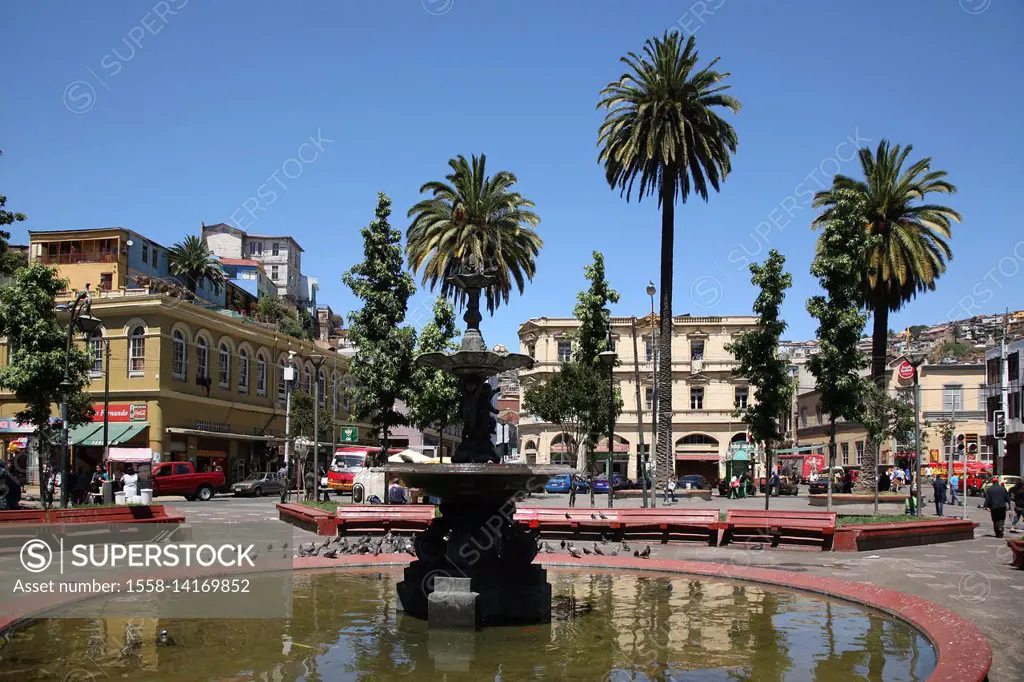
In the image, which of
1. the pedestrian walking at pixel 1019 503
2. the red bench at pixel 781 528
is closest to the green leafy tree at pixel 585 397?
the pedestrian walking at pixel 1019 503

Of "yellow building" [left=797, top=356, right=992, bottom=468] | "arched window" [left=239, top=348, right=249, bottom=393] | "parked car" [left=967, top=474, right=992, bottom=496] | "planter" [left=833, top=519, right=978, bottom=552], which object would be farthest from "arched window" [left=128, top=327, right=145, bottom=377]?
"parked car" [left=967, top=474, right=992, bottom=496]

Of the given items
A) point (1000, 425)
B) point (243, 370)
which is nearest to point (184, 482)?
point (243, 370)

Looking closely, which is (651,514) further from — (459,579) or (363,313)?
(363,313)

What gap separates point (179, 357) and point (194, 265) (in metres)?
26.5

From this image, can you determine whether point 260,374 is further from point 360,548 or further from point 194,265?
point 360,548

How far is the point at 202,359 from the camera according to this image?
51.6m

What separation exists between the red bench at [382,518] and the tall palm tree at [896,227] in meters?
22.8

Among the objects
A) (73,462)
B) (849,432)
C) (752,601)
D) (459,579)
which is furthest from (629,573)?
(849,432)

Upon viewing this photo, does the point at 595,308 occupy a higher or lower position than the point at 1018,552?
higher

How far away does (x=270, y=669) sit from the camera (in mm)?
8211

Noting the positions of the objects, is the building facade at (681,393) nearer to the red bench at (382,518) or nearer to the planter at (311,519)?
the planter at (311,519)

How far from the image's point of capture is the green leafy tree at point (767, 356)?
26381 millimetres

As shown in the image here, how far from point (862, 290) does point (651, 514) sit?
21270 millimetres

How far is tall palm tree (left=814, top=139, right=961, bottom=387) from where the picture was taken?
36.1 metres
